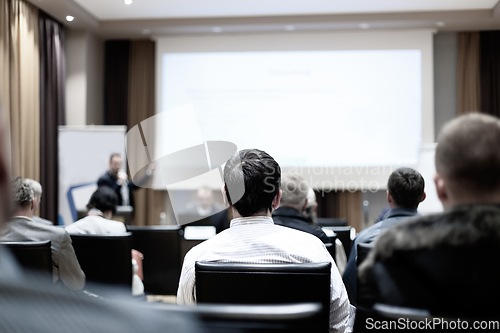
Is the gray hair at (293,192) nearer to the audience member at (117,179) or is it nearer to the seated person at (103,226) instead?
the seated person at (103,226)

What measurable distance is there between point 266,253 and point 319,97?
16.9ft

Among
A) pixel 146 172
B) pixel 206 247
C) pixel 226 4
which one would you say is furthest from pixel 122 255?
pixel 226 4

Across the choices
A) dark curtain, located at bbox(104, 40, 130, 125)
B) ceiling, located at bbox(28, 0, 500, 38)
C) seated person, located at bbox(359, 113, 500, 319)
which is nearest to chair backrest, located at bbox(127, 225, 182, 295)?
seated person, located at bbox(359, 113, 500, 319)

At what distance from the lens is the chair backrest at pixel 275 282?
119 cm

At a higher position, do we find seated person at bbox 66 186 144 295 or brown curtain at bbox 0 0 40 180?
brown curtain at bbox 0 0 40 180

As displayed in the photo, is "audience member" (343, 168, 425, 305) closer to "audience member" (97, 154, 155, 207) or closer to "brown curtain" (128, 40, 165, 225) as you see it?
"audience member" (97, 154, 155, 207)

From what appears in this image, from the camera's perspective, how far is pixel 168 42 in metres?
6.53

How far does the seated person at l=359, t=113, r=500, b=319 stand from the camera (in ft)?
2.54

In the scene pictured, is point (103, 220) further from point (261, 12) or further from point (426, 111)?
point (426, 111)

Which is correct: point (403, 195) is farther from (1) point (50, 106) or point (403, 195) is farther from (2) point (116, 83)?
(2) point (116, 83)

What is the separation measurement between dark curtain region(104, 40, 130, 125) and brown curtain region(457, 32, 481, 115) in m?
4.85

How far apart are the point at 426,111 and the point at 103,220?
4.75 metres

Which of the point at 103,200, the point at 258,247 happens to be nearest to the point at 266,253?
the point at 258,247

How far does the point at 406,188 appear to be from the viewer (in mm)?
2242
